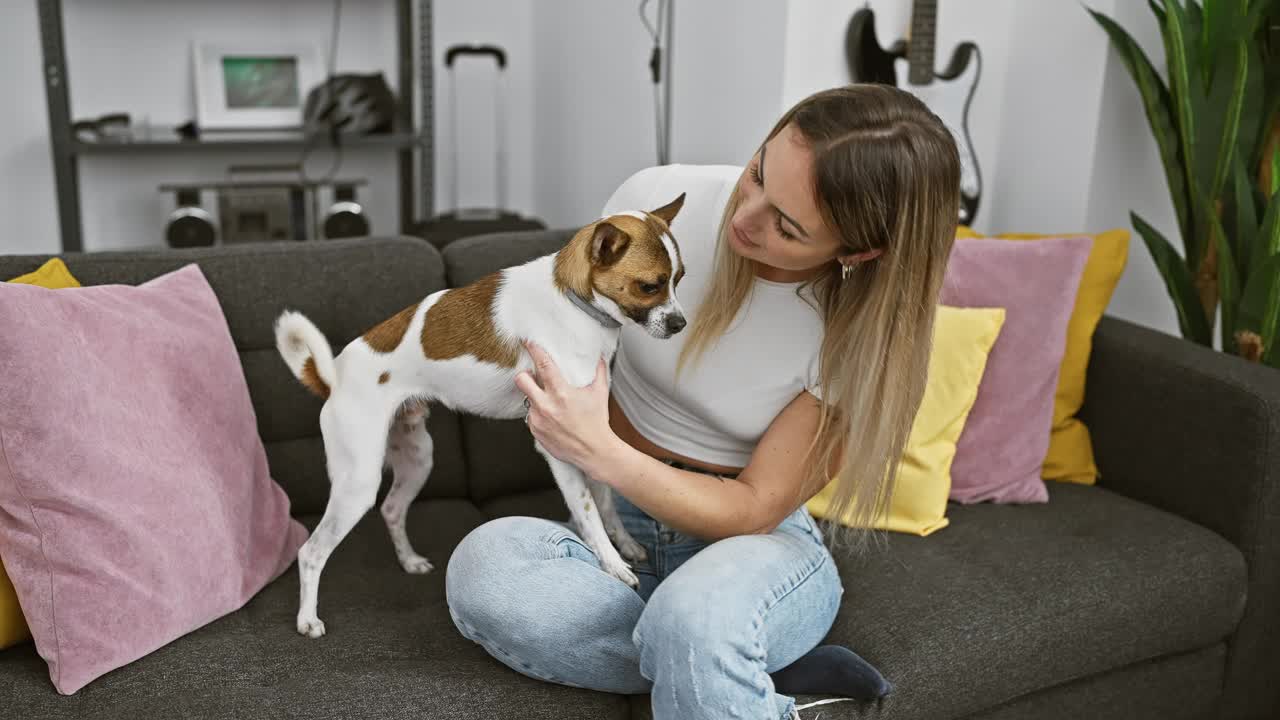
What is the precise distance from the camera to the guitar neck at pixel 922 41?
267 cm

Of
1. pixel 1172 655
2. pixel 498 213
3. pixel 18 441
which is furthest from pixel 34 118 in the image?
pixel 1172 655

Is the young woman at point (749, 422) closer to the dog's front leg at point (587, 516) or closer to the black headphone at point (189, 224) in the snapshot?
the dog's front leg at point (587, 516)

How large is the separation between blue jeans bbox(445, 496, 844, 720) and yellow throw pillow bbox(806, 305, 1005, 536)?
0.41 meters

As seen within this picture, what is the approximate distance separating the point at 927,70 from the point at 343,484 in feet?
5.94

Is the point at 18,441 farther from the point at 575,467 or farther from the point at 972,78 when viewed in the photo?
the point at 972,78

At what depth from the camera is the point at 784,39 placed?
106 inches

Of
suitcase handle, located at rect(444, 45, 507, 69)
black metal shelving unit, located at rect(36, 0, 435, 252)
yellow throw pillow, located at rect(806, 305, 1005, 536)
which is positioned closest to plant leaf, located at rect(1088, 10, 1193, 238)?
yellow throw pillow, located at rect(806, 305, 1005, 536)

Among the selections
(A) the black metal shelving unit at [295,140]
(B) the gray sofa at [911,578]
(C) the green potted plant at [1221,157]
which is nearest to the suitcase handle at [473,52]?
(A) the black metal shelving unit at [295,140]

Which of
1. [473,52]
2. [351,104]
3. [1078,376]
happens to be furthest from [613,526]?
[473,52]

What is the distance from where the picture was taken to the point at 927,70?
270 centimetres

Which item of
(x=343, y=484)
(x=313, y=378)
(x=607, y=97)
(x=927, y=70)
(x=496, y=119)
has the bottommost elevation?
(x=343, y=484)

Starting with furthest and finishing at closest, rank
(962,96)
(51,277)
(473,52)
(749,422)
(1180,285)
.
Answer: (473,52), (962,96), (1180,285), (51,277), (749,422)

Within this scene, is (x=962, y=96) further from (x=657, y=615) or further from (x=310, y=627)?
(x=310, y=627)

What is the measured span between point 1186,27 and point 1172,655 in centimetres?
125
